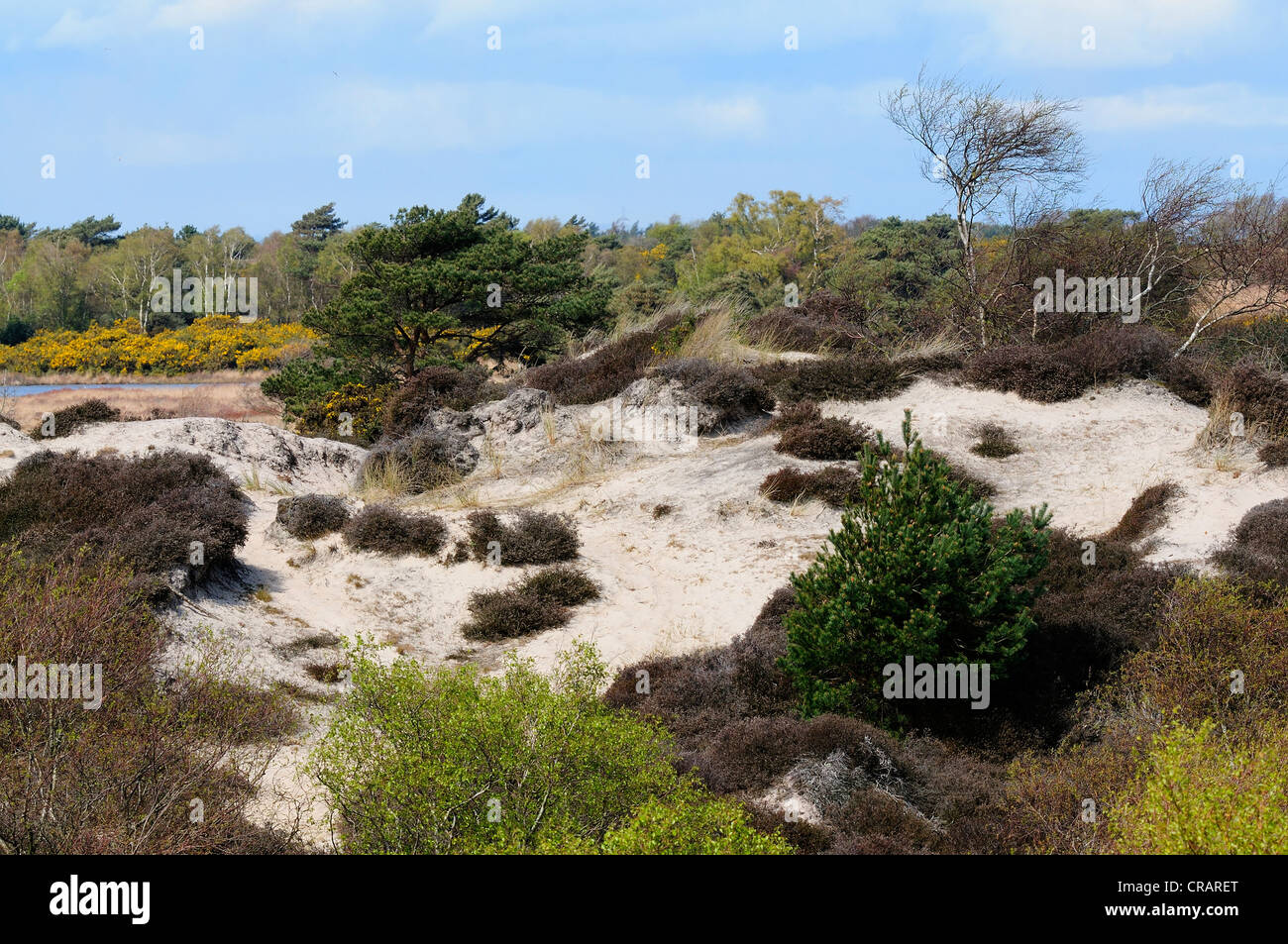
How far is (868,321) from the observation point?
82.9 feet

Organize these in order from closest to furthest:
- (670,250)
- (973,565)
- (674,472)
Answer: (973,565)
(674,472)
(670,250)

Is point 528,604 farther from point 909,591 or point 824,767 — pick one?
point 824,767

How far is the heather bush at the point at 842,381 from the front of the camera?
17.3 meters

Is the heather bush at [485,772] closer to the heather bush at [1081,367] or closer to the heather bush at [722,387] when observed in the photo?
the heather bush at [722,387]

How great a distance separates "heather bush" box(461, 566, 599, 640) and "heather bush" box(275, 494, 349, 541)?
2695mm

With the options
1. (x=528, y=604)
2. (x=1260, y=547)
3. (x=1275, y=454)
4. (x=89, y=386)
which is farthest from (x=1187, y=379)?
(x=89, y=386)

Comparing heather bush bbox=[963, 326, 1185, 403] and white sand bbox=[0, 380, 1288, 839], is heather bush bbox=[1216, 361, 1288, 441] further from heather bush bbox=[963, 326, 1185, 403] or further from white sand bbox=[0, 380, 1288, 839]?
heather bush bbox=[963, 326, 1185, 403]

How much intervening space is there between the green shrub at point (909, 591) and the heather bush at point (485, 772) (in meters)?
2.64

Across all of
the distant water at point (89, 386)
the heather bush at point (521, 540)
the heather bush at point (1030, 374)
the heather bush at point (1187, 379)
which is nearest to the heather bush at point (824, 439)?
the heather bush at point (1030, 374)

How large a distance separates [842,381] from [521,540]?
23.8 feet

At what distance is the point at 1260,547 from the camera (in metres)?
9.95

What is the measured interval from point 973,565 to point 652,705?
2.88 m
